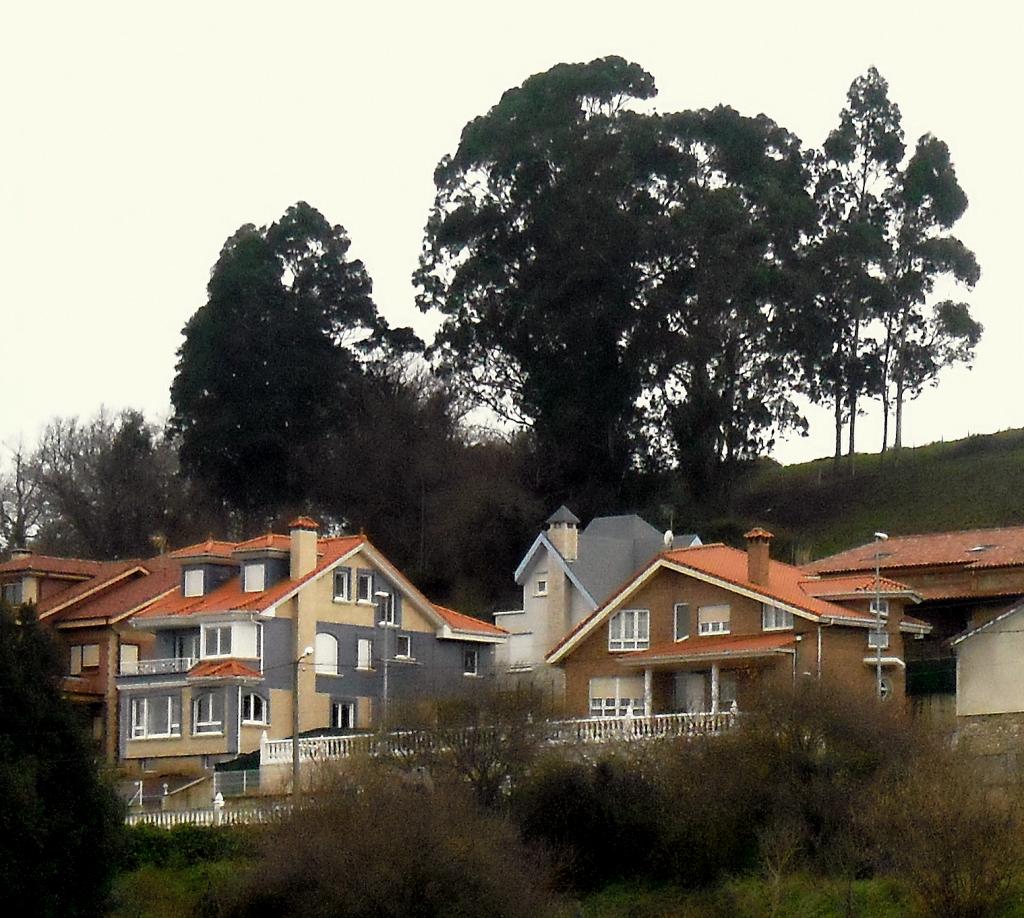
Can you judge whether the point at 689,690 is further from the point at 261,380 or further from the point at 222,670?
the point at 261,380

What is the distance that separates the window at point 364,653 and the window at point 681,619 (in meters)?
11.5

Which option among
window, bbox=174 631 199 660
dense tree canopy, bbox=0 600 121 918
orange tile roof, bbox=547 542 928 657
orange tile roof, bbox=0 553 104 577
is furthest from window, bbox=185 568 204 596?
dense tree canopy, bbox=0 600 121 918

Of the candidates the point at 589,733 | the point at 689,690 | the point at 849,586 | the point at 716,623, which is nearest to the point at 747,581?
the point at 716,623

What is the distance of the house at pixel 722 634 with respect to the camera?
5506 centimetres

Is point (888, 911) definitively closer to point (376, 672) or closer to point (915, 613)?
point (915, 613)

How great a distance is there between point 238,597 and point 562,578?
11546 millimetres

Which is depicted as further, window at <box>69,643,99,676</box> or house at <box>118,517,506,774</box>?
window at <box>69,643,99,676</box>

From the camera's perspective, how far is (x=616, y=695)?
194ft

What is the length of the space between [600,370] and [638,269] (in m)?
3.84

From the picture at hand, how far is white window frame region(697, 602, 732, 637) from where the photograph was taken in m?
58.0

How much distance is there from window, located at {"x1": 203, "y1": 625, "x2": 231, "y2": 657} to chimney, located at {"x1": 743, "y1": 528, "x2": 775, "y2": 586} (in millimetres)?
15152

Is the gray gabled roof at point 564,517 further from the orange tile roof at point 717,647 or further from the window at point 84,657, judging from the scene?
the window at point 84,657

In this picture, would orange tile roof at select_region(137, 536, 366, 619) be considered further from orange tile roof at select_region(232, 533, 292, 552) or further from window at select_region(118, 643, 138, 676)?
window at select_region(118, 643, 138, 676)

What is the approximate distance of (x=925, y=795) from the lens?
4134 cm
